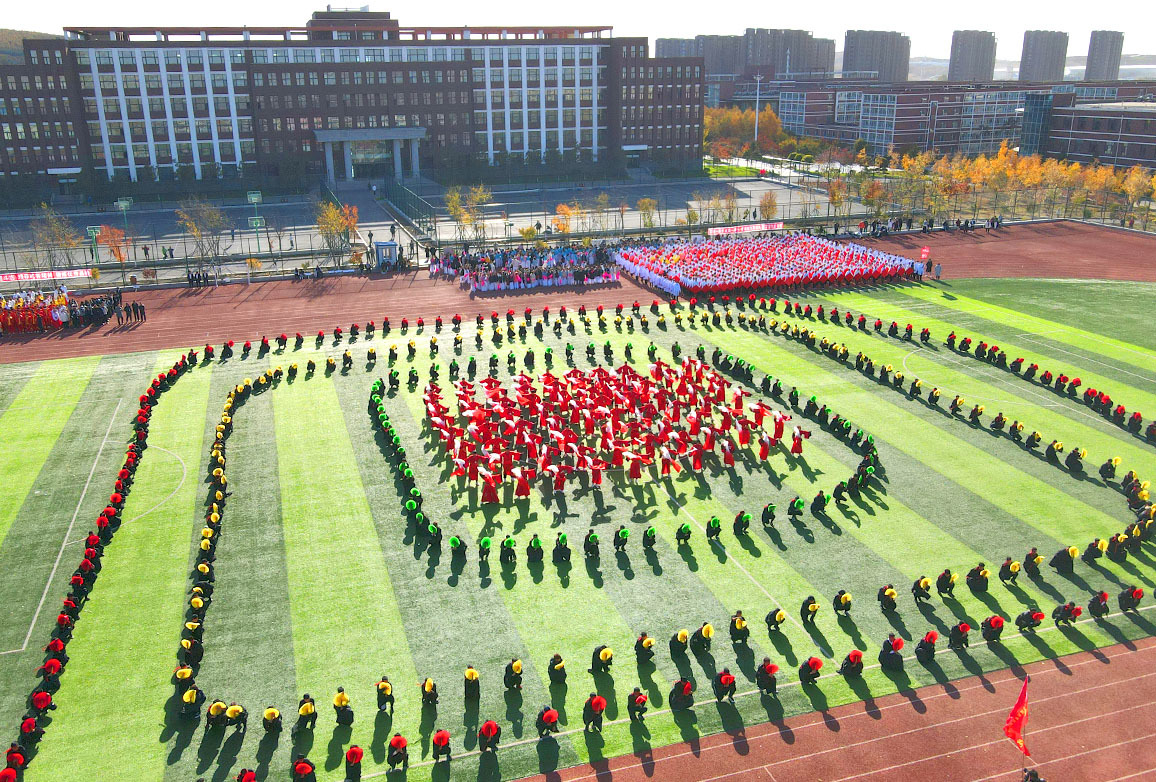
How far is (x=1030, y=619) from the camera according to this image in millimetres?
22844

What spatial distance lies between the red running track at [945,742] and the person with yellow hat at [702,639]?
2727 millimetres

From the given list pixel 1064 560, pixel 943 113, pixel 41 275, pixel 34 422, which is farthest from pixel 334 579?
pixel 943 113

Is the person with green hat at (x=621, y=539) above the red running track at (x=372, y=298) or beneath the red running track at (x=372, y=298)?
beneath

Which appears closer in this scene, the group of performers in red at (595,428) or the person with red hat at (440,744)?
the person with red hat at (440,744)

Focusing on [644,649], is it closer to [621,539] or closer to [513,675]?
[513,675]

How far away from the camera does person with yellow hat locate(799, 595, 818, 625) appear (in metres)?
22.8

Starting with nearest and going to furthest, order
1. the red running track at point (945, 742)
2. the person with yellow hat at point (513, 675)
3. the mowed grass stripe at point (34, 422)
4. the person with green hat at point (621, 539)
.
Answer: the red running track at point (945, 742), the person with yellow hat at point (513, 675), the person with green hat at point (621, 539), the mowed grass stripe at point (34, 422)

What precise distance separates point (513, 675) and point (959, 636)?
11.9m

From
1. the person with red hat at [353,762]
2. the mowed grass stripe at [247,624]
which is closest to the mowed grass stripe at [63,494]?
the mowed grass stripe at [247,624]

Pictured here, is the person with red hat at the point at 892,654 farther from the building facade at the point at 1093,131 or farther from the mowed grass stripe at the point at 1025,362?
the building facade at the point at 1093,131

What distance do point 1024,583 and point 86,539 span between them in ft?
98.7

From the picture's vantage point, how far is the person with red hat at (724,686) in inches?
797

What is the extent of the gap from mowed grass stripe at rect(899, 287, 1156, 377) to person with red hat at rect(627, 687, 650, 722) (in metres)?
37.2

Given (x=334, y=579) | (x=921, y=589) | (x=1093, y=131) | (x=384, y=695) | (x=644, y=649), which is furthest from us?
(x=1093, y=131)
